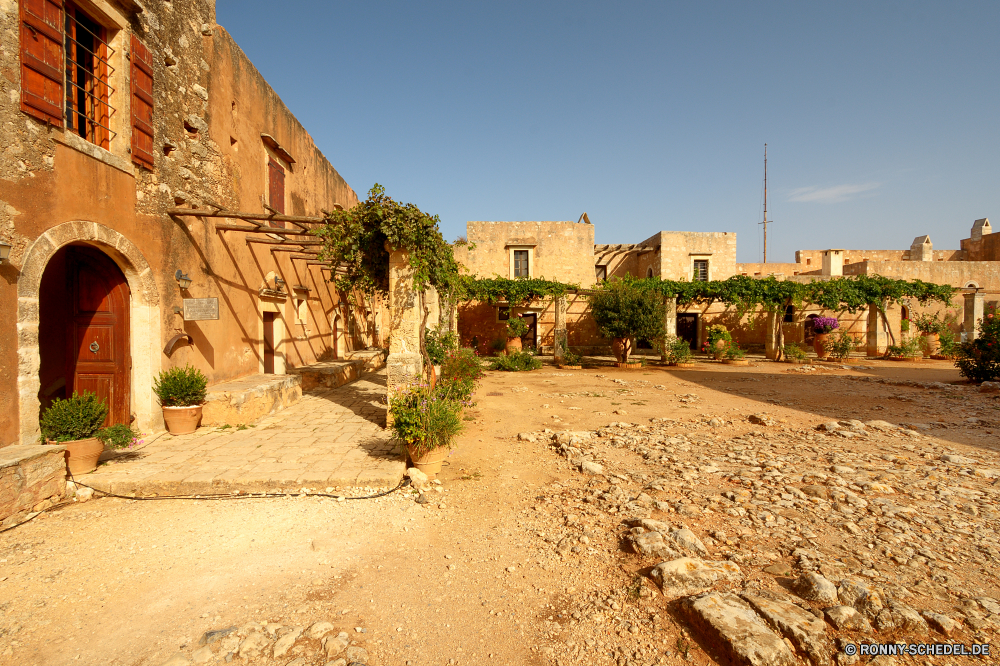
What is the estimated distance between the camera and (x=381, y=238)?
624cm

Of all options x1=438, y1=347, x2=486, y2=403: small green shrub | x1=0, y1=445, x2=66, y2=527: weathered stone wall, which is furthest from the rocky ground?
x1=438, y1=347, x2=486, y2=403: small green shrub

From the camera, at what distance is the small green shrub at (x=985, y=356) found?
9.91 m

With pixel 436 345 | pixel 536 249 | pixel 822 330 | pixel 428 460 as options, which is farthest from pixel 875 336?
pixel 428 460

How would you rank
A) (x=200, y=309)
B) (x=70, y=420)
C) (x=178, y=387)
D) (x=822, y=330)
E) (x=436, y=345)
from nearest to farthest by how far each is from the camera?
(x=70, y=420), (x=178, y=387), (x=200, y=309), (x=436, y=345), (x=822, y=330)

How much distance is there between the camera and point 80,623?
7.98 feet

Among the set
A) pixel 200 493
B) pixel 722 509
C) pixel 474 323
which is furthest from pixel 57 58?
pixel 474 323

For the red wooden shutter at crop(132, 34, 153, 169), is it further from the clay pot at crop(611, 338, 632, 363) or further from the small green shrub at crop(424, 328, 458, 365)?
the clay pot at crop(611, 338, 632, 363)

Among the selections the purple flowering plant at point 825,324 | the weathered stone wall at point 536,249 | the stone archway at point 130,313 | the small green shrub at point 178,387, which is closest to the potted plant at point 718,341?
the purple flowering plant at point 825,324

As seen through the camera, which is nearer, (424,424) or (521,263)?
(424,424)

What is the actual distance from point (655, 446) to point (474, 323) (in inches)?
554

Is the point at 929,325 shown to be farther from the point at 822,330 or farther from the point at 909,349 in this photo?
the point at 822,330

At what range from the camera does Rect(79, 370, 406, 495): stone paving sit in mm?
4168

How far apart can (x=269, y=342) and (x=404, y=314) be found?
4.99 metres

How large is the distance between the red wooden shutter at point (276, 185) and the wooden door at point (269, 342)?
6.49ft
